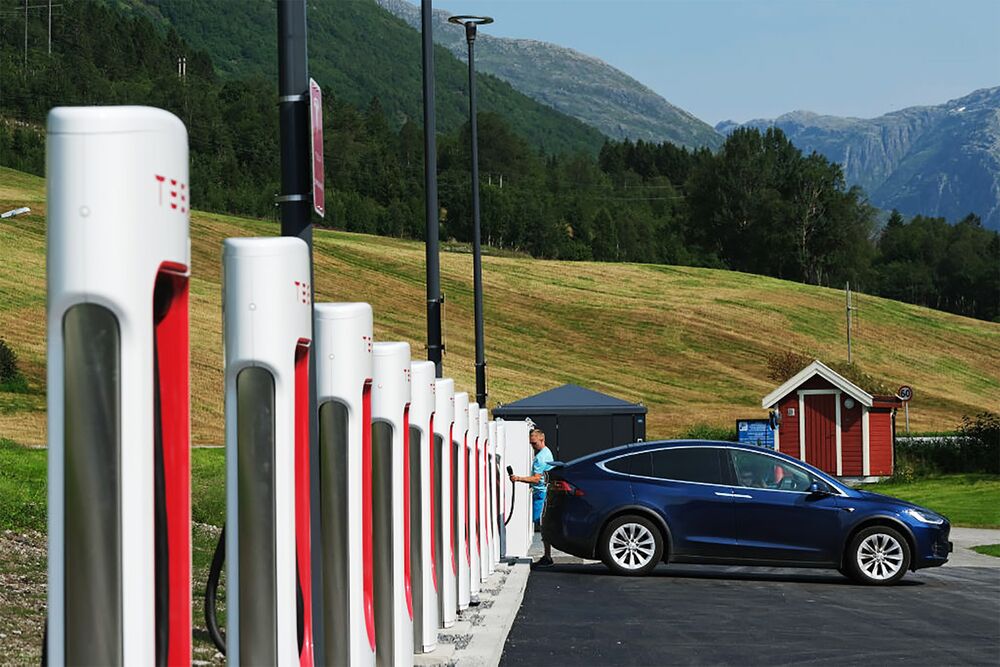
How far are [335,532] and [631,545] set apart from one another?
37.6ft

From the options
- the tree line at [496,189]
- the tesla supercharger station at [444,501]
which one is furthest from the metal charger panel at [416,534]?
the tree line at [496,189]

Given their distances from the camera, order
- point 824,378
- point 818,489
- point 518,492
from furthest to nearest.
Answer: point 824,378, point 518,492, point 818,489

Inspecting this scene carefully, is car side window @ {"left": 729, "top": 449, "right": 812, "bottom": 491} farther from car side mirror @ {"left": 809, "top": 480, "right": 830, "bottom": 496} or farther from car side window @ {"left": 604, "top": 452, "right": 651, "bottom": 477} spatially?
car side window @ {"left": 604, "top": 452, "right": 651, "bottom": 477}

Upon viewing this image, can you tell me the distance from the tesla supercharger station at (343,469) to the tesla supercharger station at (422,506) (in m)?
2.76

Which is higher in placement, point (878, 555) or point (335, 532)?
point (335, 532)

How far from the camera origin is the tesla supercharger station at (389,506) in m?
9.20

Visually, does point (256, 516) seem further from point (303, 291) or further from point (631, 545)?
point (631, 545)

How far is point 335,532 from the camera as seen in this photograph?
789 centimetres

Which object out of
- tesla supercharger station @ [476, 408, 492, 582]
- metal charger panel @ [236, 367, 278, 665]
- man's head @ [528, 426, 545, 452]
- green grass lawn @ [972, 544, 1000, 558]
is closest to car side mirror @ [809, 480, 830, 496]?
tesla supercharger station @ [476, 408, 492, 582]

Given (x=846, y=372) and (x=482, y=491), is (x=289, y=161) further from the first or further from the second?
(x=846, y=372)

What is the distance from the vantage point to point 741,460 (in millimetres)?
19203

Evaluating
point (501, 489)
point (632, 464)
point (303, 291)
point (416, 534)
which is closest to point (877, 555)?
point (632, 464)

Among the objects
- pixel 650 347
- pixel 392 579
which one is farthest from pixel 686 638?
pixel 650 347

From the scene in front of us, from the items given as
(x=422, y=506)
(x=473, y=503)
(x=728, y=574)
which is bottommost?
(x=728, y=574)
